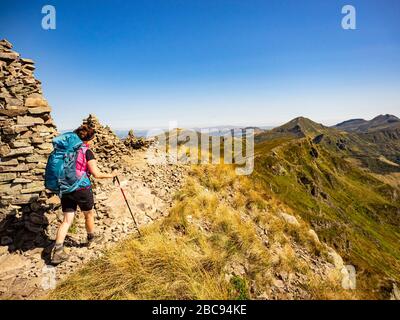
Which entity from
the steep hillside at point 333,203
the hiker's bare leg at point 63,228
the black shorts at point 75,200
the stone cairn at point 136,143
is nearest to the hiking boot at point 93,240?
the hiker's bare leg at point 63,228

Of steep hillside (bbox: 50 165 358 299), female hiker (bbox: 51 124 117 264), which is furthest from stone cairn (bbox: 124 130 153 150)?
female hiker (bbox: 51 124 117 264)

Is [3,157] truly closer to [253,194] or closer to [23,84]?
[23,84]

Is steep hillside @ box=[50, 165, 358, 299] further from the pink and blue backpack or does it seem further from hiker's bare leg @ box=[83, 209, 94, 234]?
the pink and blue backpack

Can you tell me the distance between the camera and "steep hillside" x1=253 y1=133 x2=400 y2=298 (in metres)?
102

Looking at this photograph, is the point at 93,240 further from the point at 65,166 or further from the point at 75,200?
the point at 65,166

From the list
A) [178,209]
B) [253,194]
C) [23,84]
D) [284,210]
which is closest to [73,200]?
[178,209]

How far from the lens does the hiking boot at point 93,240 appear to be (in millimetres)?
7793

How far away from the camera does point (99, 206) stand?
9938 mm

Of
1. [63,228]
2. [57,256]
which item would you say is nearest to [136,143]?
[63,228]

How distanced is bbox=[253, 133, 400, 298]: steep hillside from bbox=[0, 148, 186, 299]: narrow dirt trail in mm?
86803

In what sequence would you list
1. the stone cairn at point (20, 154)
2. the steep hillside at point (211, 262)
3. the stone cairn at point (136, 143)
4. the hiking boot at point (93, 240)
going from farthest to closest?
the stone cairn at point (136, 143)
the stone cairn at point (20, 154)
the hiking boot at point (93, 240)
the steep hillside at point (211, 262)

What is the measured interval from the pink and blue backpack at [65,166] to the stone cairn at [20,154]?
2367 mm

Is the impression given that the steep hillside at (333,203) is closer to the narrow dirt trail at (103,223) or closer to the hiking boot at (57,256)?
the narrow dirt trail at (103,223)
